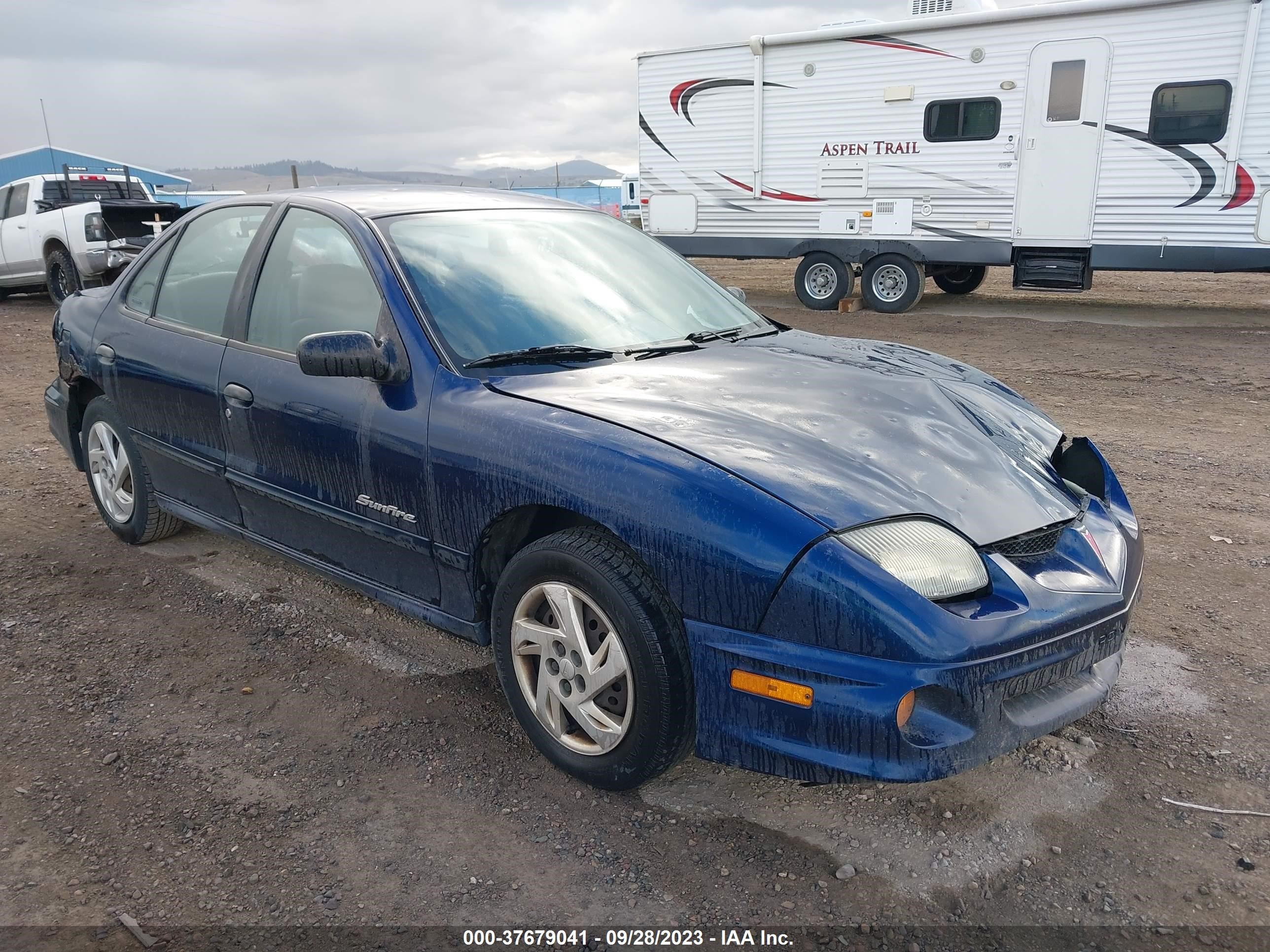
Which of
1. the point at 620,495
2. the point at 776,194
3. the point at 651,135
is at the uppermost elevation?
the point at 651,135

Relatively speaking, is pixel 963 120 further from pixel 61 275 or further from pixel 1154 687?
Result: pixel 61 275

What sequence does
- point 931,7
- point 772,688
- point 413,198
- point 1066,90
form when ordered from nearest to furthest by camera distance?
point 772,688, point 413,198, point 1066,90, point 931,7

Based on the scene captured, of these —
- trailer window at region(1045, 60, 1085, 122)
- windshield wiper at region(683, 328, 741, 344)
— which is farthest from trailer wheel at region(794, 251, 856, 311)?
windshield wiper at region(683, 328, 741, 344)

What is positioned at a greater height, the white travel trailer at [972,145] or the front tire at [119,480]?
the white travel trailer at [972,145]

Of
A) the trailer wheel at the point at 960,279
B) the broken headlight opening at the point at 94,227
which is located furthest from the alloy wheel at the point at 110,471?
the trailer wheel at the point at 960,279

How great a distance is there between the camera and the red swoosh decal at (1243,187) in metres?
10.7

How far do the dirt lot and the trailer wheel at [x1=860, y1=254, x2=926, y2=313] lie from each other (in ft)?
30.2

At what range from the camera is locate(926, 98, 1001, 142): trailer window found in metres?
11.8

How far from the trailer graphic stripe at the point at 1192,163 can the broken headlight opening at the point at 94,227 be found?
41.9ft

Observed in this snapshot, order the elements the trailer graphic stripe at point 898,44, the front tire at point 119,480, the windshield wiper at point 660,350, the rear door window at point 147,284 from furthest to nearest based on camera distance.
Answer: the trailer graphic stripe at point 898,44, the front tire at point 119,480, the rear door window at point 147,284, the windshield wiper at point 660,350

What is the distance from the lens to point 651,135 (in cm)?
1424

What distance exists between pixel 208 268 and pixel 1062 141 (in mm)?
10648

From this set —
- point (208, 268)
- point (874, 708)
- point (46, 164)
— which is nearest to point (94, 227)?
point (208, 268)

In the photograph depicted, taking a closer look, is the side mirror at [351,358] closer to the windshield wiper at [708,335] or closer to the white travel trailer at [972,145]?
the windshield wiper at [708,335]
